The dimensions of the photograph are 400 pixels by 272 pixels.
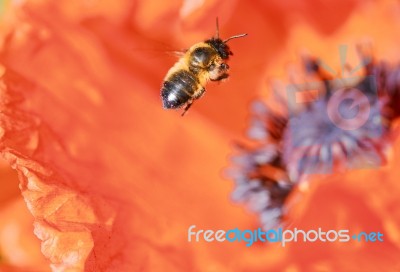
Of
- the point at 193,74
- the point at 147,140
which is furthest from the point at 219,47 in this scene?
the point at 147,140

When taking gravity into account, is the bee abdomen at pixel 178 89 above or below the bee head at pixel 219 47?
below

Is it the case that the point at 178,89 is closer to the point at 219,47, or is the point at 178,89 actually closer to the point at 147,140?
the point at 219,47
